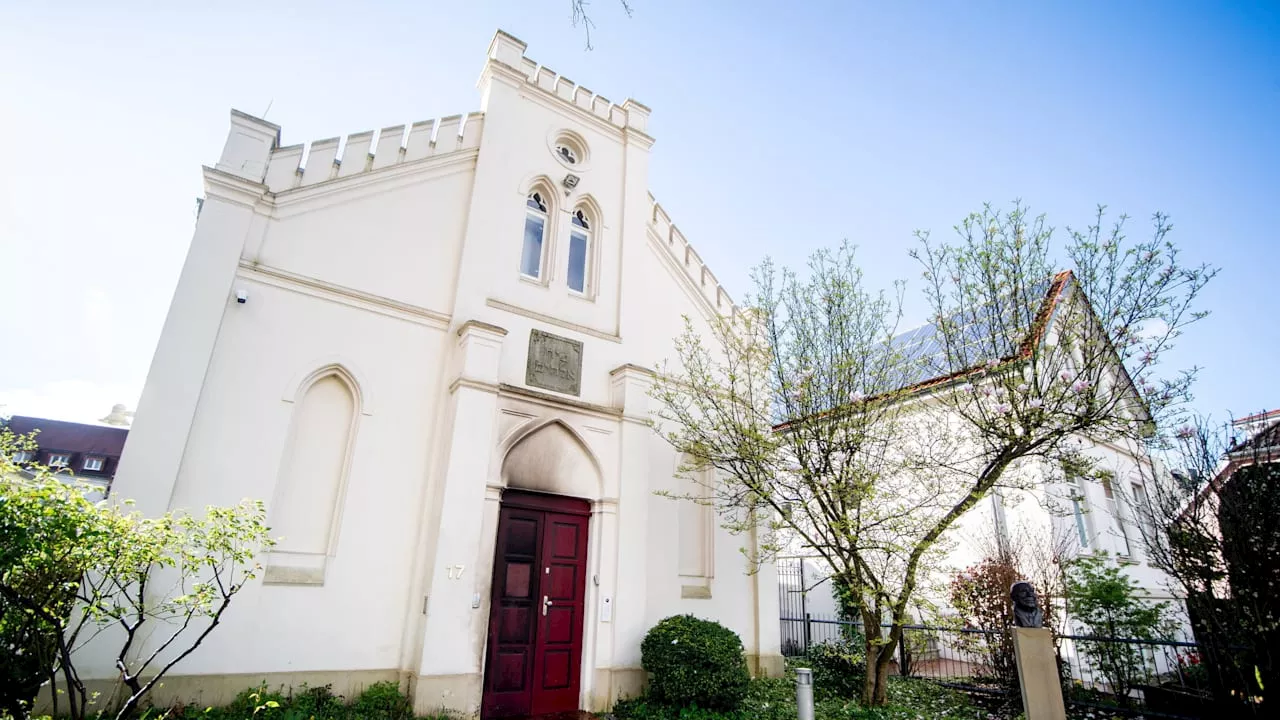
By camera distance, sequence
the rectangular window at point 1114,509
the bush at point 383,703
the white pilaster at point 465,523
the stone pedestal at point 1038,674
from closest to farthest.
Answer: the stone pedestal at point 1038,674 < the bush at point 383,703 < the white pilaster at point 465,523 < the rectangular window at point 1114,509

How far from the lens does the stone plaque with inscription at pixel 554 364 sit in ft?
34.3

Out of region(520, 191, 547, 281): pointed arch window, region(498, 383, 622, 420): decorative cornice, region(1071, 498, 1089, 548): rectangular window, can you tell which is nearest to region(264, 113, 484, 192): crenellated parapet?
region(520, 191, 547, 281): pointed arch window

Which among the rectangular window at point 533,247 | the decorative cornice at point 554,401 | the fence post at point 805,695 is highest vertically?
the rectangular window at point 533,247

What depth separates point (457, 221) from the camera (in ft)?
36.0

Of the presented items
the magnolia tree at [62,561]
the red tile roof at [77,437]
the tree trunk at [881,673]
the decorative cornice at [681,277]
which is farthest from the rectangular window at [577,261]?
the red tile roof at [77,437]

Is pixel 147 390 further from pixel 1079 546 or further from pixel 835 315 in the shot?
pixel 1079 546

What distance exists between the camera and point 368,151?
10.5 metres

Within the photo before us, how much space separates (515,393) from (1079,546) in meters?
15.1

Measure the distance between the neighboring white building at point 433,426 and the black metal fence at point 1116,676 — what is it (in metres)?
3.62

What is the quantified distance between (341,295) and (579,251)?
4.73 m

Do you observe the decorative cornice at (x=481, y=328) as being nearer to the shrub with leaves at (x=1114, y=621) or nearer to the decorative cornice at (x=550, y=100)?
the decorative cornice at (x=550, y=100)

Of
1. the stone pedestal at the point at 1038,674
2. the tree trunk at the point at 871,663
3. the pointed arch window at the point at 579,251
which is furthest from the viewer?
the pointed arch window at the point at 579,251

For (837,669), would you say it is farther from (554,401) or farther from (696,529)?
(554,401)

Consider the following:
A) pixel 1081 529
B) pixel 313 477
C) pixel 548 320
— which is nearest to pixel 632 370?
pixel 548 320
